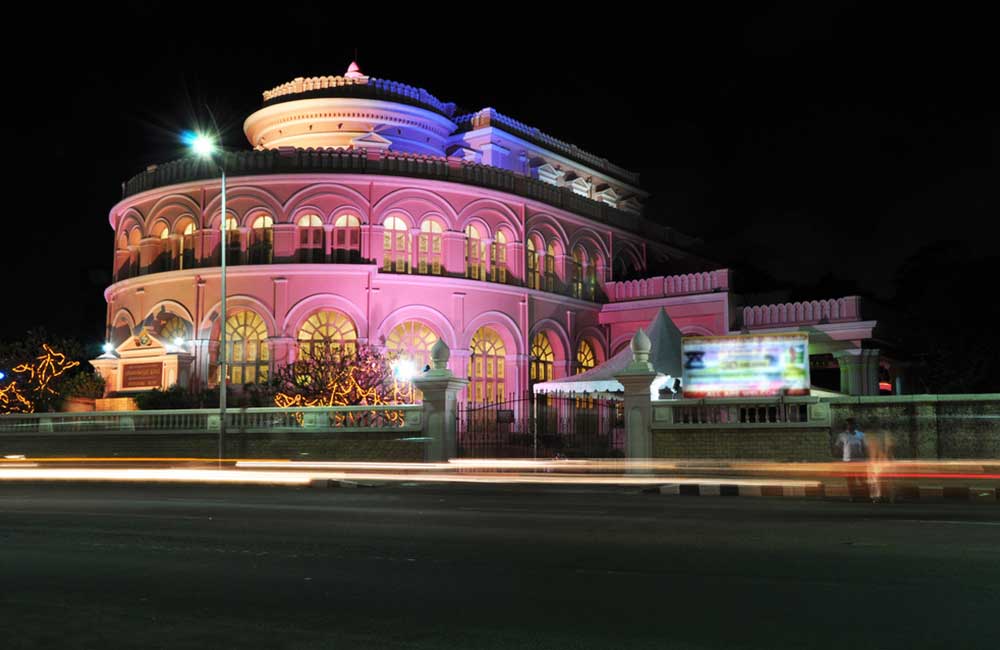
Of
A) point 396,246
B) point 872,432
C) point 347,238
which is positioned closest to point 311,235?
point 347,238

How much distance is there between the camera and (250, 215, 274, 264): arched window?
108 feet

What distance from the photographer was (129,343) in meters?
32.1

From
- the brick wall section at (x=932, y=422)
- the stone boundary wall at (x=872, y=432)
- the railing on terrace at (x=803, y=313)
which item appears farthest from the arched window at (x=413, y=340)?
the brick wall section at (x=932, y=422)

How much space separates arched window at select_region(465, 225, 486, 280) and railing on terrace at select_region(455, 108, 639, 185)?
6.49 m

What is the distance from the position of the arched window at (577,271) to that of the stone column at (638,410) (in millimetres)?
17225

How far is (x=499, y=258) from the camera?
35.8 m

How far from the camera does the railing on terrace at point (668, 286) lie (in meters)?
36.4

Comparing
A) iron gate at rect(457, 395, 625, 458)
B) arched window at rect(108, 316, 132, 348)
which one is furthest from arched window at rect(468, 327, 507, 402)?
arched window at rect(108, 316, 132, 348)

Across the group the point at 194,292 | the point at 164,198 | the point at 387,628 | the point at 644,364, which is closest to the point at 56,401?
the point at 194,292

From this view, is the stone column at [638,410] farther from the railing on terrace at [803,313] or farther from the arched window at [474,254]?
the railing on terrace at [803,313]

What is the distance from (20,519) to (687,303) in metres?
28.7

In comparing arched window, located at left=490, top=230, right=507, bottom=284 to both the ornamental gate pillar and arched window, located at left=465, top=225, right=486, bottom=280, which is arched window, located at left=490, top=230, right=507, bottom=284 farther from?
the ornamental gate pillar

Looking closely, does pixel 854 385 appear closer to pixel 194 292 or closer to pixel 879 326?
pixel 879 326

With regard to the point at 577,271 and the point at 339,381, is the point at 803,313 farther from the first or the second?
the point at 339,381
